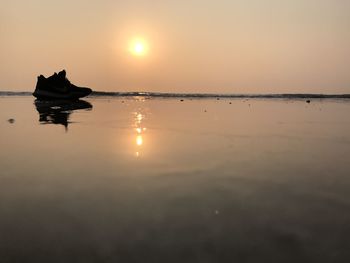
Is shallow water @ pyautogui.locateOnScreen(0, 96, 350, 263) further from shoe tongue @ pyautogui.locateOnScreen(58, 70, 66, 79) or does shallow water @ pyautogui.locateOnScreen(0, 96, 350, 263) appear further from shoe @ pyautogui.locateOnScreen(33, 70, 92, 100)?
shoe tongue @ pyautogui.locateOnScreen(58, 70, 66, 79)

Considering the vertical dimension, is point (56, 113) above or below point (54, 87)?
below

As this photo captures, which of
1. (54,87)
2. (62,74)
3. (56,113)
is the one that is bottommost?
(56,113)

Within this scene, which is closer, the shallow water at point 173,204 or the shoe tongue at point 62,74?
the shallow water at point 173,204

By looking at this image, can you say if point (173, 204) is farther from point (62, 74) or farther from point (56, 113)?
point (62, 74)

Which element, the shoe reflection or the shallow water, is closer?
the shallow water

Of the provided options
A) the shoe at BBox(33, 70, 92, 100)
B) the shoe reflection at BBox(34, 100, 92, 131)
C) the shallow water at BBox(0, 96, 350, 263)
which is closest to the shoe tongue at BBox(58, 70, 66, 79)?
the shoe at BBox(33, 70, 92, 100)

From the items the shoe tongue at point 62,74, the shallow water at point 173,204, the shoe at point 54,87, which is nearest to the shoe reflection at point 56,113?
the shallow water at point 173,204

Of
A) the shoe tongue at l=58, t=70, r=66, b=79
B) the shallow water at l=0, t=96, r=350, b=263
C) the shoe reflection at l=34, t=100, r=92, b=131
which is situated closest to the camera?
the shallow water at l=0, t=96, r=350, b=263

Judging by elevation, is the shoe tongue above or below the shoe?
above

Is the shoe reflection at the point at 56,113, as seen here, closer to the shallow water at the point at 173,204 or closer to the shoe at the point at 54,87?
the shallow water at the point at 173,204

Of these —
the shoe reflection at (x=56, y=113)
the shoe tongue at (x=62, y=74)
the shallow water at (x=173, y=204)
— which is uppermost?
the shoe tongue at (x=62, y=74)

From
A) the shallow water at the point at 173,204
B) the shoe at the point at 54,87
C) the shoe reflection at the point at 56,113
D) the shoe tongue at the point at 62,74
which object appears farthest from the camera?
the shoe tongue at the point at 62,74

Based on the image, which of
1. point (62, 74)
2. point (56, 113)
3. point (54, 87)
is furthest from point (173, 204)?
point (62, 74)

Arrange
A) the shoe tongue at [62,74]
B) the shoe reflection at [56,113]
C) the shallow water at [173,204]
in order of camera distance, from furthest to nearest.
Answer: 1. the shoe tongue at [62,74]
2. the shoe reflection at [56,113]
3. the shallow water at [173,204]
